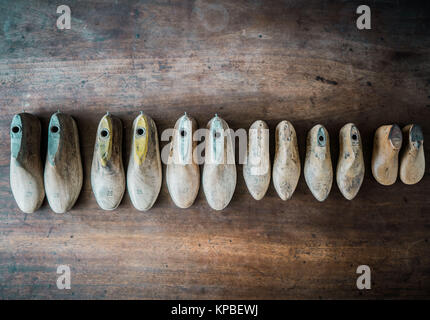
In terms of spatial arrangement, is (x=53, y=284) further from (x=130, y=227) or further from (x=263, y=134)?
(x=263, y=134)

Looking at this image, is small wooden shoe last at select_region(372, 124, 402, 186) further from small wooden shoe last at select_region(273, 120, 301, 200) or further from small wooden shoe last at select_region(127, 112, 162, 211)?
small wooden shoe last at select_region(127, 112, 162, 211)

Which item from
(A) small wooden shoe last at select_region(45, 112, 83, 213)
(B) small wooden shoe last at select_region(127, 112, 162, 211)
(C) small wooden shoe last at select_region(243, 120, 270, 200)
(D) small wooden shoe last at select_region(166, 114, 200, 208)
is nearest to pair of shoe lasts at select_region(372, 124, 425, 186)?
(C) small wooden shoe last at select_region(243, 120, 270, 200)

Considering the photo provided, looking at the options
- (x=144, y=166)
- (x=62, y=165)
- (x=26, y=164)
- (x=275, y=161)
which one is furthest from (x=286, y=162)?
(x=26, y=164)

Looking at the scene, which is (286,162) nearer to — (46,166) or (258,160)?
(258,160)

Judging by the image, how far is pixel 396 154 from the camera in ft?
3.61

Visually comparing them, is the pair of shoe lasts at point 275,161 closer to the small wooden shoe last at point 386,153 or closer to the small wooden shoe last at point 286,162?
the small wooden shoe last at point 286,162

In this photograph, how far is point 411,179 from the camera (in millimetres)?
1138

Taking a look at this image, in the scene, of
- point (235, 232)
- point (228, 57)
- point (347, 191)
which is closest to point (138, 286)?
point (235, 232)

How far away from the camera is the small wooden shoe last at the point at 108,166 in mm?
1042

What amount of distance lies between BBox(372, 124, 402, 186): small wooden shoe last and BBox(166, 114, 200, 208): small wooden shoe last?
76 centimetres

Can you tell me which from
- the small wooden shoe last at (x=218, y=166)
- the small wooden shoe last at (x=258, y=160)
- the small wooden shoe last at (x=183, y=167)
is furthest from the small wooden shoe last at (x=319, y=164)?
the small wooden shoe last at (x=183, y=167)

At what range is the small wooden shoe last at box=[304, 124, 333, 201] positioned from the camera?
1.07m

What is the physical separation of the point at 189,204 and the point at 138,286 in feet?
1.45

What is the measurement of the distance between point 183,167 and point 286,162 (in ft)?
1.37
